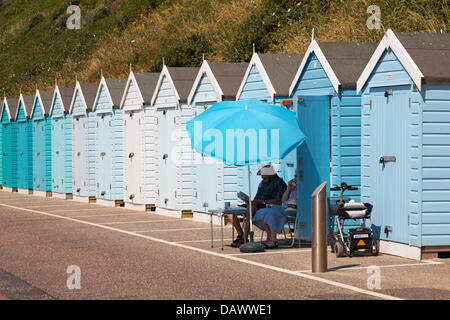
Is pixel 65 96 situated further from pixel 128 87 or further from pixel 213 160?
pixel 213 160

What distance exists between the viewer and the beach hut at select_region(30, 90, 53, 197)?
93.0 ft

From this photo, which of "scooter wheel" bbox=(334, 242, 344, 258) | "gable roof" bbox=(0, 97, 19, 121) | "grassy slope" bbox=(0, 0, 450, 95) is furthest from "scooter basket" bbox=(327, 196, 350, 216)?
"gable roof" bbox=(0, 97, 19, 121)

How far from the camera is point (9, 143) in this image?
105ft

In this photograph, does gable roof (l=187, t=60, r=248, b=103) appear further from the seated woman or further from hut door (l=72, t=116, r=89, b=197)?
hut door (l=72, t=116, r=89, b=197)

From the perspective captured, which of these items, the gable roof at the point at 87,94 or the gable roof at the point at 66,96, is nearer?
the gable roof at the point at 87,94

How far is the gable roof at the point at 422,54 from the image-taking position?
456 inches

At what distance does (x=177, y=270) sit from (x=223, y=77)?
25.5ft

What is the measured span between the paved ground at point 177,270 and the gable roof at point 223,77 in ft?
9.13

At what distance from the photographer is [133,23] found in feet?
153

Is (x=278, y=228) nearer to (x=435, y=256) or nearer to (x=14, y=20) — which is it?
(x=435, y=256)

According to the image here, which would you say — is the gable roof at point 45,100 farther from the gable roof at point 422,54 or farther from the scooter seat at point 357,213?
the scooter seat at point 357,213

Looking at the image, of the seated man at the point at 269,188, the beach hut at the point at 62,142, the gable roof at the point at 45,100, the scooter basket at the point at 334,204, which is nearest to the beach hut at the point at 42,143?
the gable roof at the point at 45,100

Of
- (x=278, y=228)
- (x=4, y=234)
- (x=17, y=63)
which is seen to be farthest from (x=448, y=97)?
(x=17, y=63)
